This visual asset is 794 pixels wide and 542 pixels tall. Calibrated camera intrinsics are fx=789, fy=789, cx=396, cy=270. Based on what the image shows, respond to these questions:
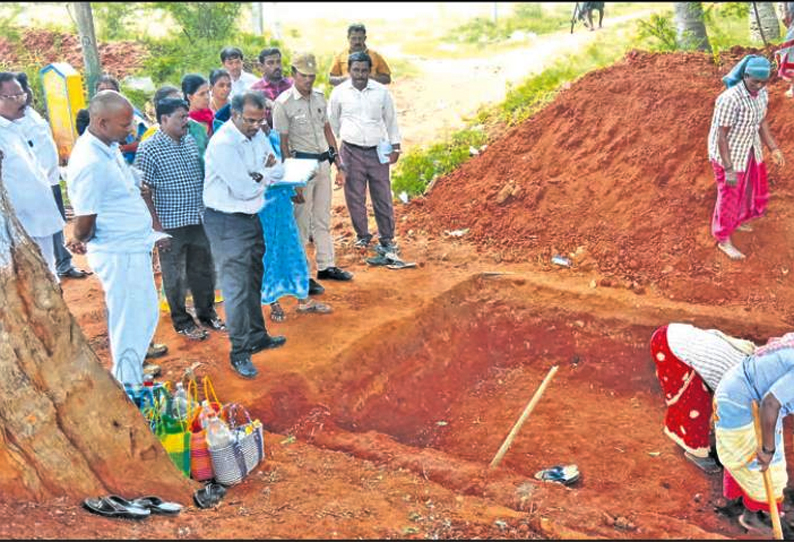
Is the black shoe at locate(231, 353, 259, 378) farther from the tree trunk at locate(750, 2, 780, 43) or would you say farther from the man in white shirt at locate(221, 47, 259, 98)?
the tree trunk at locate(750, 2, 780, 43)

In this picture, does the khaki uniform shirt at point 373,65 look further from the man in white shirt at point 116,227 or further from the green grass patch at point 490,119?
the man in white shirt at point 116,227

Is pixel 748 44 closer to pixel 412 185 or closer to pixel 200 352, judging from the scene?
pixel 412 185

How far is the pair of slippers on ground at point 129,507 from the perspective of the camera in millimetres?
3447

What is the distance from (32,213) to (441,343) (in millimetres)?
3220

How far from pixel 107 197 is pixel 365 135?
2896 millimetres

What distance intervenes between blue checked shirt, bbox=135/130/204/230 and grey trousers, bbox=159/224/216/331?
13cm

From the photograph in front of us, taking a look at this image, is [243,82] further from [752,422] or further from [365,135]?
[752,422]

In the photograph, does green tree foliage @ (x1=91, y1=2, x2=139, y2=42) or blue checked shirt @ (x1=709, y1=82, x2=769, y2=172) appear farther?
green tree foliage @ (x1=91, y1=2, x2=139, y2=42)

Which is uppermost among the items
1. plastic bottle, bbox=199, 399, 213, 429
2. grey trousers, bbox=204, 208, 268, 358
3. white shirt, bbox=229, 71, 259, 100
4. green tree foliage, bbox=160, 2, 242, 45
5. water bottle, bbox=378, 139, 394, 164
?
green tree foliage, bbox=160, 2, 242, 45

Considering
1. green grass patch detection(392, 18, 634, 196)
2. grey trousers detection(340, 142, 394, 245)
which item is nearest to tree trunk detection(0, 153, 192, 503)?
grey trousers detection(340, 142, 394, 245)

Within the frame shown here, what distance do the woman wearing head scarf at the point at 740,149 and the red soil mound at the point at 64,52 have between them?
998 centimetres

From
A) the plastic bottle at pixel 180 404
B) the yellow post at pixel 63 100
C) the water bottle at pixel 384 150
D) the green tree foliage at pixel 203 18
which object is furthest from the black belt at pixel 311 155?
the green tree foliage at pixel 203 18

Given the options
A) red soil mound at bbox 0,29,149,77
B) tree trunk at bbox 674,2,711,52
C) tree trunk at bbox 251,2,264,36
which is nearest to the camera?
tree trunk at bbox 674,2,711,52

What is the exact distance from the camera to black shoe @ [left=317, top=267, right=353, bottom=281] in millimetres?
6992
